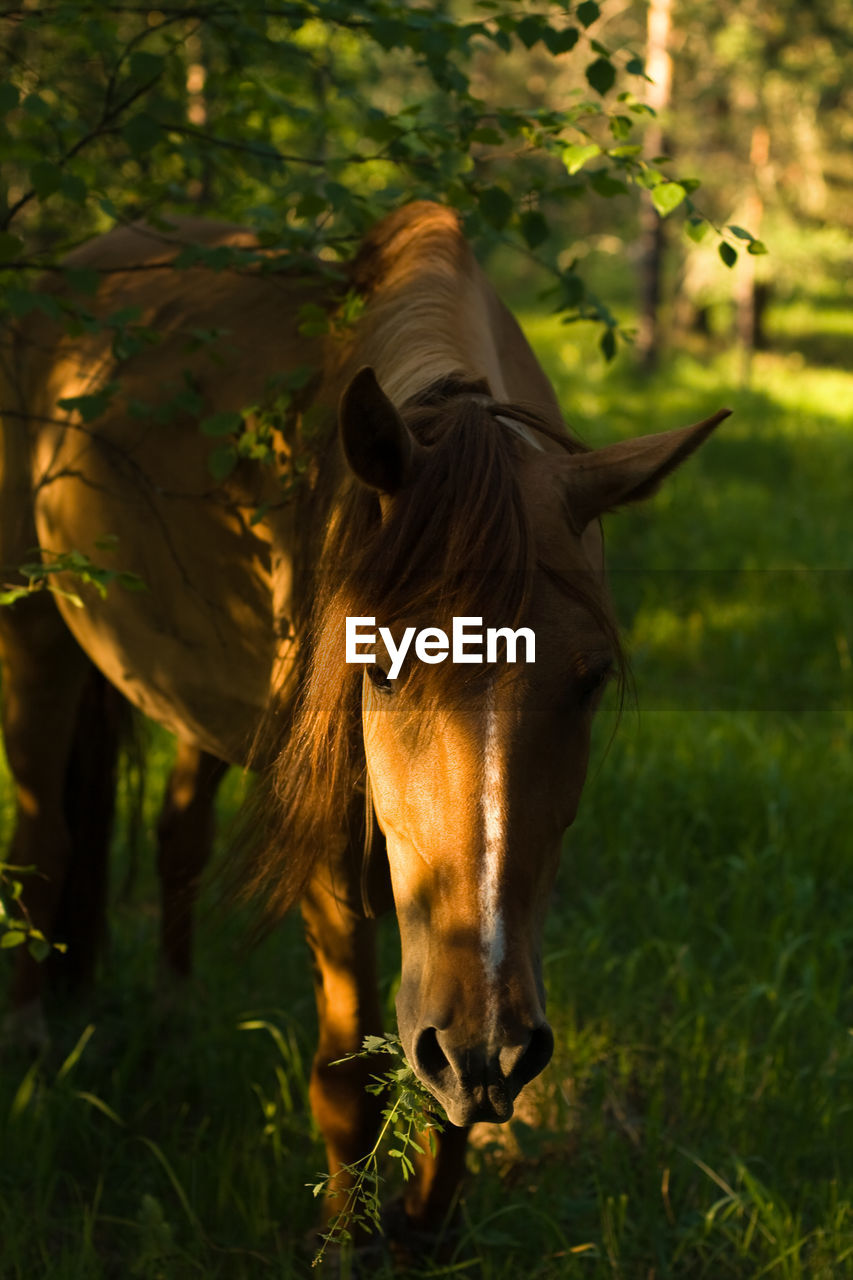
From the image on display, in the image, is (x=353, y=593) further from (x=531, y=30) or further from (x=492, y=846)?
(x=531, y=30)

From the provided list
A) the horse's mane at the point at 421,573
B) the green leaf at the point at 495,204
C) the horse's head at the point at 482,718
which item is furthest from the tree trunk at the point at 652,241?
the horse's head at the point at 482,718

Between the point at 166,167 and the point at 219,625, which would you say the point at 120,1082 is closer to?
the point at 219,625

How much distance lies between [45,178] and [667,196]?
129 cm

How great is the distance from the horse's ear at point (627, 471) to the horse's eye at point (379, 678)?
1.25 ft

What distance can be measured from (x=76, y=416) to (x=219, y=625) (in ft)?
2.64

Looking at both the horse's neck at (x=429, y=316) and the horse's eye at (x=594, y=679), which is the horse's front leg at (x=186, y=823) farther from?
the horse's eye at (x=594, y=679)

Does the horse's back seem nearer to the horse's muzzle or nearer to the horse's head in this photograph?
the horse's head

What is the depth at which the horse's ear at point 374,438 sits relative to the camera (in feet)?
5.74

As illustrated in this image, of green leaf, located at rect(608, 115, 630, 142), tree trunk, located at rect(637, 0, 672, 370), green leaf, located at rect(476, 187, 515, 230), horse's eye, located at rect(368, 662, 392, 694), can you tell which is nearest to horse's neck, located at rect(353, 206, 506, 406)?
green leaf, located at rect(476, 187, 515, 230)

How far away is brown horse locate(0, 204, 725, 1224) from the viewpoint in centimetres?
174

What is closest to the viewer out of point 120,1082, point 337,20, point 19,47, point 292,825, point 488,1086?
point 488,1086

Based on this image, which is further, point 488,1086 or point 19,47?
point 19,47

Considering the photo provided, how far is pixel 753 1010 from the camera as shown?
3.47 metres

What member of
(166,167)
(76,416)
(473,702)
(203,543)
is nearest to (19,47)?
(166,167)
